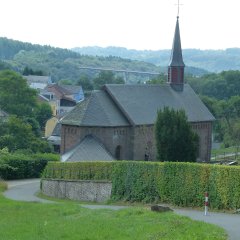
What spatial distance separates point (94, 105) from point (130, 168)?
21799mm

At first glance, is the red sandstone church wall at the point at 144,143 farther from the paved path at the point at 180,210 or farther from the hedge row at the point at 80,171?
the hedge row at the point at 80,171

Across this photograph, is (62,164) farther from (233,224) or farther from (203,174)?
(233,224)

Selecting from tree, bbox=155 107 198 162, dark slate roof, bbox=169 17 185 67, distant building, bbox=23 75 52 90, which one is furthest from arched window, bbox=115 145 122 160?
distant building, bbox=23 75 52 90

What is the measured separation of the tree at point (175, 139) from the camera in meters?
50.7

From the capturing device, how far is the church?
56.2 m

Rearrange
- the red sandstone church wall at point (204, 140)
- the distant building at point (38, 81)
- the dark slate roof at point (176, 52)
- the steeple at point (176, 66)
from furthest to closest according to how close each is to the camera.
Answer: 1. the distant building at point (38, 81)
2. the red sandstone church wall at point (204, 140)
3. the steeple at point (176, 66)
4. the dark slate roof at point (176, 52)

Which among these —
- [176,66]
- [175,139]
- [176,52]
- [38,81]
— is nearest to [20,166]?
[175,139]

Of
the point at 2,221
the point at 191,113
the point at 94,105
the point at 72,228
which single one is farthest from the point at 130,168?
the point at 191,113

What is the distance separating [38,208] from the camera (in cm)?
2711

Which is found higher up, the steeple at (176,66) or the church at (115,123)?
the steeple at (176,66)

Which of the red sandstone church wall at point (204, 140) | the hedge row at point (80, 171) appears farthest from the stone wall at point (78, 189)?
the red sandstone church wall at point (204, 140)

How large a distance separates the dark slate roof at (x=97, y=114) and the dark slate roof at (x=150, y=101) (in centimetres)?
69

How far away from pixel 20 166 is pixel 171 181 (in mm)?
24187

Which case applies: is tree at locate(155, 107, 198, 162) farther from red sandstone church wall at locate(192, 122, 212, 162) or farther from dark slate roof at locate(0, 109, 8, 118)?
dark slate roof at locate(0, 109, 8, 118)
